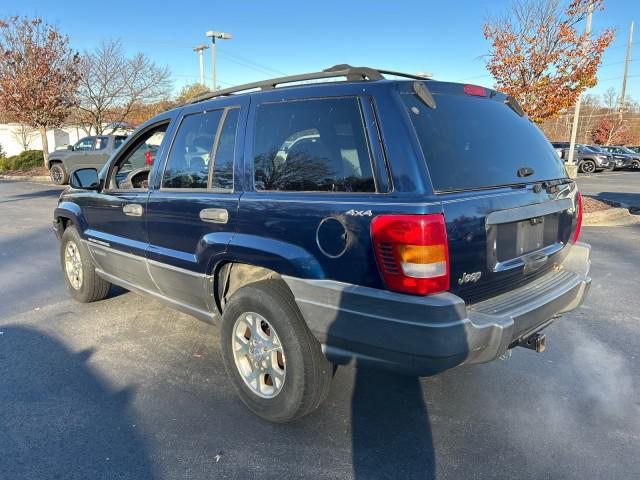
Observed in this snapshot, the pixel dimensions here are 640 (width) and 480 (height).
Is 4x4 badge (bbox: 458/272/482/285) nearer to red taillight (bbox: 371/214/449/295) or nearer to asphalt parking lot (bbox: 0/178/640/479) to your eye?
red taillight (bbox: 371/214/449/295)

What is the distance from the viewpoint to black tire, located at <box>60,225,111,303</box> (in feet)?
15.3

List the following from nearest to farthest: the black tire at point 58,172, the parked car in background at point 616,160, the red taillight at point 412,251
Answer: the red taillight at point 412,251, the black tire at point 58,172, the parked car in background at point 616,160

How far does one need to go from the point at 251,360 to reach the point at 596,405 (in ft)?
7.27

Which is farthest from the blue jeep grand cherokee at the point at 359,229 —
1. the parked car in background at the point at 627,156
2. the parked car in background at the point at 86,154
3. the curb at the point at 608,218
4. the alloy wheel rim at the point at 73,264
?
the parked car in background at the point at 627,156

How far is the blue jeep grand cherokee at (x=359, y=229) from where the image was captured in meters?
2.27

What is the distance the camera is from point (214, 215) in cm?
301

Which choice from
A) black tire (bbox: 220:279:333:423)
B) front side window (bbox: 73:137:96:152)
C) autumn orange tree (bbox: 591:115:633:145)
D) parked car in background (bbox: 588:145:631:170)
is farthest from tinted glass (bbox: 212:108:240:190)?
autumn orange tree (bbox: 591:115:633:145)

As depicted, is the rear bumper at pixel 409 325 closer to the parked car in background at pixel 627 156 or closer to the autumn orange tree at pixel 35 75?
the autumn orange tree at pixel 35 75

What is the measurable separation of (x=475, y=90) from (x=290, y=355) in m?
1.95

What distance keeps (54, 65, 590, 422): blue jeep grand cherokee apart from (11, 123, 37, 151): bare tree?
113 feet

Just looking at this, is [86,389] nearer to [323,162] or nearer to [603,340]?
[323,162]

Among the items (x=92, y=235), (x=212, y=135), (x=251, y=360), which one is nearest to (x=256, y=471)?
(x=251, y=360)

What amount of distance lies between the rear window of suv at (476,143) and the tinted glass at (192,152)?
1473 mm

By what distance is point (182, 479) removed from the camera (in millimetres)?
2381
